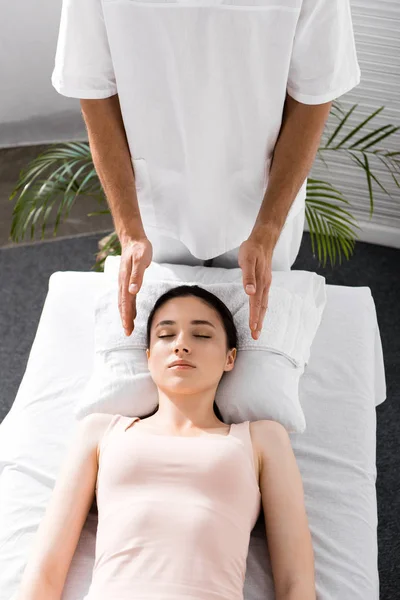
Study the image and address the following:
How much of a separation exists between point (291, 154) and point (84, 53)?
50cm

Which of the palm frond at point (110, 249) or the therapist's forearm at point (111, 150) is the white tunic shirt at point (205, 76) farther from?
the palm frond at point (110, 249)

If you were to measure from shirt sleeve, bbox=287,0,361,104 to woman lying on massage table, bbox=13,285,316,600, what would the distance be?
0.54 m

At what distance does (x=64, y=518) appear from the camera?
66.1 inches

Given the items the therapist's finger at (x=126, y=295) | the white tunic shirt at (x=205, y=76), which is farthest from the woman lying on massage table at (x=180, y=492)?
the white tunic shirt at (x=205, y=76)

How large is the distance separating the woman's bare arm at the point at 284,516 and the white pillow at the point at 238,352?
0.10 metres

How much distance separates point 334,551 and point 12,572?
0.67 meters

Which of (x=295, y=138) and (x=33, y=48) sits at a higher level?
(x=295, y=138)

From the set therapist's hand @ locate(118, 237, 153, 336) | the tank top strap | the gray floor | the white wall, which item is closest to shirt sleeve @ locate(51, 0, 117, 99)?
therapist's hand @ locate(118, 237, 153, 336)

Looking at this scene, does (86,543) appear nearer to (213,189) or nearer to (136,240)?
(136,240)

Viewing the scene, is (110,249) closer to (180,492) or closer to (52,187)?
(52,187)

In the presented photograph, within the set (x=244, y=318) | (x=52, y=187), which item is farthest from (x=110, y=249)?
(x=244, y=318)

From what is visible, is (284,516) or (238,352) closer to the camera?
(284,516)

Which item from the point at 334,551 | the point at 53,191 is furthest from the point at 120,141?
the point at 334,551

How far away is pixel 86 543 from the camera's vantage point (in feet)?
5.69
